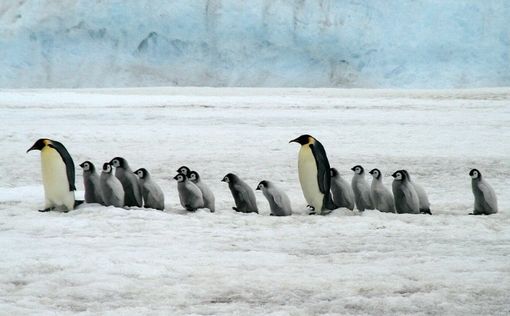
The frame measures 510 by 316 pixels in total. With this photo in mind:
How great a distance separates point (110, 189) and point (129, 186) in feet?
1.03

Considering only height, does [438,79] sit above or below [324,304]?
above

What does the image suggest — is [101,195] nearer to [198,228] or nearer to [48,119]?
[198,228]

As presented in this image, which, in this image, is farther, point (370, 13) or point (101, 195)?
point (370, 13)

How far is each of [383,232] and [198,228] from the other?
115cm

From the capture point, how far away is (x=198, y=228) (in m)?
4.89

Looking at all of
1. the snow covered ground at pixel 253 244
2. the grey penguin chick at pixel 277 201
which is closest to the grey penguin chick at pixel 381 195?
the snow covered ground at pixel 253 244

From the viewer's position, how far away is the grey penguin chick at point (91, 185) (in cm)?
563

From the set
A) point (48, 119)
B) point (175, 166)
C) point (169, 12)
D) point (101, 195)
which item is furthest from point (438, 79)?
point (101, 195)

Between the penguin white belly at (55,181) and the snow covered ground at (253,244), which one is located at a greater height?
the penguin white belly at (55,181)

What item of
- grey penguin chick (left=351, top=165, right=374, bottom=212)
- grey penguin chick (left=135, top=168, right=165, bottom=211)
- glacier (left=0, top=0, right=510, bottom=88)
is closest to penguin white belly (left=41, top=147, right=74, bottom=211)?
grey penguin chick (left=135, top=168, right=165, bottom=211)

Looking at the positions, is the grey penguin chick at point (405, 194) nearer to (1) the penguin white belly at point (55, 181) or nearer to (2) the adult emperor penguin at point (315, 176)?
(2) the adult emperor penguin at point (315, 176)

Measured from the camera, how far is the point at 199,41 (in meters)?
25.7

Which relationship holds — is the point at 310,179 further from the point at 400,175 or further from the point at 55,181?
the point at 55,181

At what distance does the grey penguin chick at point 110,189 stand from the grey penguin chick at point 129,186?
0.24m
